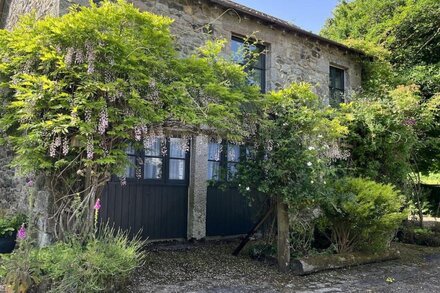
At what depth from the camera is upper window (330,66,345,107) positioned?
989cm

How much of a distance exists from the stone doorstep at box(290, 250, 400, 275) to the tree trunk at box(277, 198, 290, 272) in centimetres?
12

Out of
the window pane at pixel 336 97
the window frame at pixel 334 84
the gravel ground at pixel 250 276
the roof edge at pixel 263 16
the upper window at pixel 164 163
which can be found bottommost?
the gravel ground at pixel 250 276

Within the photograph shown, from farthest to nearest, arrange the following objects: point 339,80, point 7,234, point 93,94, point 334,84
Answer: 1. point 339,80
2. point 334,84
3. point 7,234
4. point 93,94

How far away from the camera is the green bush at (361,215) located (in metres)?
5.77

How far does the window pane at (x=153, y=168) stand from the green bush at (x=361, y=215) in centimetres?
304

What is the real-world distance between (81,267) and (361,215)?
3885 mm

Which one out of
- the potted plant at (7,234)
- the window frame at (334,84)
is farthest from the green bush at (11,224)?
the window frame at (334,84)

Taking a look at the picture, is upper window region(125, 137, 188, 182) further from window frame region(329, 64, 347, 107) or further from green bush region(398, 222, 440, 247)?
green bush region(398, 222, 440, 247)

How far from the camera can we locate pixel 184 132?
4.96 meters

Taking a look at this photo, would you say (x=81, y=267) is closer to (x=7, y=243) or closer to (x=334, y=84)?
(x=7, y=243)

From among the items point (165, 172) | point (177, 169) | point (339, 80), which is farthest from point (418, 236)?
point (165, 172)

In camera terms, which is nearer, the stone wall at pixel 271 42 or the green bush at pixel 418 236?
the stone wall at pixel 271 42

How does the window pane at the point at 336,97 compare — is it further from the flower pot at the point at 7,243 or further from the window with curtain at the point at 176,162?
the flower pot at the point at 7,243

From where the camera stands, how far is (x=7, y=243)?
588 centimetres
